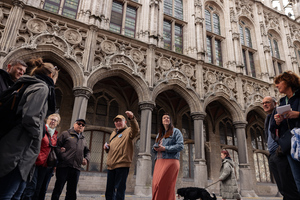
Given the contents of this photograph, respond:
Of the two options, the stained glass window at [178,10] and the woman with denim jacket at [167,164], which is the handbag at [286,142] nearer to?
the woman with denim jacket at [167,164]

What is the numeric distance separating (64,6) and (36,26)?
2.43 meters

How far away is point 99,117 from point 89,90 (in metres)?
3.04

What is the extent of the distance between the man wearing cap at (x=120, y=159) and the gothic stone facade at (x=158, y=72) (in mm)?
4130

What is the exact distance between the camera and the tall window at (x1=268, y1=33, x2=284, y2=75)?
617 inches

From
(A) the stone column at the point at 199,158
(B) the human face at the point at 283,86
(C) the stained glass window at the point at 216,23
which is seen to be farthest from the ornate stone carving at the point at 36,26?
(C) the stained glass window at the point at 216,23

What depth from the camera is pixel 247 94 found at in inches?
485

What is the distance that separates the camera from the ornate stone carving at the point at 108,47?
354 inches

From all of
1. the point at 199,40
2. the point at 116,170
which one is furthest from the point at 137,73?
the point at 116,170

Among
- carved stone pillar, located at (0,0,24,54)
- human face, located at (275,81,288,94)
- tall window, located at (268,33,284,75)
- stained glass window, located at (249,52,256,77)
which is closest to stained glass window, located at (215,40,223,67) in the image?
stained glass window, located at (249,52,256,77)

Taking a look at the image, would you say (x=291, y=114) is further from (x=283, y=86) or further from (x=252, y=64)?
(x=252, y=64)

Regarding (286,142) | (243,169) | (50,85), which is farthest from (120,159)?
(243,169)

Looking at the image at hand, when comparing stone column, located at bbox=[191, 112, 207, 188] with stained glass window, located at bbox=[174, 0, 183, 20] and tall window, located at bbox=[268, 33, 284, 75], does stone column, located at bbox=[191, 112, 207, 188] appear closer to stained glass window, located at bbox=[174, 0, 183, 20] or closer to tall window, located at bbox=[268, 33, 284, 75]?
stained glass window, located at bbox=[174, 0, 183, 20]

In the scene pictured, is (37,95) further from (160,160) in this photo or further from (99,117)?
(99,117)

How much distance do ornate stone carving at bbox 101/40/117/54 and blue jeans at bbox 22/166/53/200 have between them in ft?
19.9
